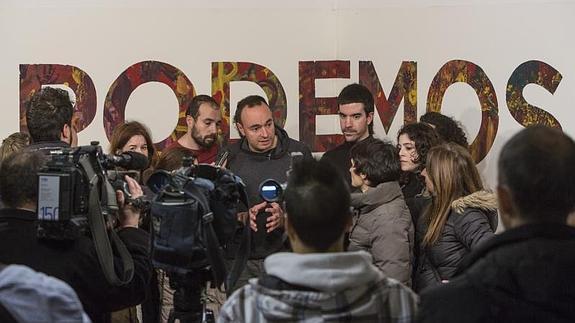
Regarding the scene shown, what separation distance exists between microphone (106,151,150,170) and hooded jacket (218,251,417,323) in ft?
3.40

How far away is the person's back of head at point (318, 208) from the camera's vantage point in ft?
6.25

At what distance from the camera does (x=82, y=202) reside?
8.46 feet

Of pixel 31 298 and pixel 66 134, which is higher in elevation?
pixel 66 134

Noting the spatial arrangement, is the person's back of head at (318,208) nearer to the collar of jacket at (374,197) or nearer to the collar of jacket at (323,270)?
the collar of jacket at (323,270)

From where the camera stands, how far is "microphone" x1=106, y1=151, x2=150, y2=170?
2811mm

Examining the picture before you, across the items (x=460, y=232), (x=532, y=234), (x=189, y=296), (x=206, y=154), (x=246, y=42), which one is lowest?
(x=189, y=296)

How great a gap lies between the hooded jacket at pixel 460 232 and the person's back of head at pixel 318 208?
5.57ft

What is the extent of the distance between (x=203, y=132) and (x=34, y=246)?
2.21 meters

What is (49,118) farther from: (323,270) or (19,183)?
(323,270)

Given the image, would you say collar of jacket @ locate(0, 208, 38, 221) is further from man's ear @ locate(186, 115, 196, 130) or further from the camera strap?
man's ear @ locate(186, 115, 196, 130)

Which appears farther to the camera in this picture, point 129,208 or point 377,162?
point 377,162

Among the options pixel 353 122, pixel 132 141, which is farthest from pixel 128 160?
pixel 353 122

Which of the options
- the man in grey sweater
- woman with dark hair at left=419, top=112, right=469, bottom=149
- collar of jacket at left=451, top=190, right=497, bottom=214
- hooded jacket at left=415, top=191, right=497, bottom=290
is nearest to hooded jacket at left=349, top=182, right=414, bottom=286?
hooded jacket at left=415, top=191, right=497, bottom=290

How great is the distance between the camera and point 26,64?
5.26m
